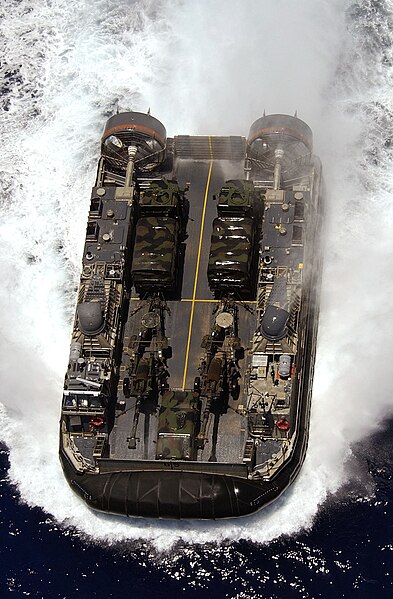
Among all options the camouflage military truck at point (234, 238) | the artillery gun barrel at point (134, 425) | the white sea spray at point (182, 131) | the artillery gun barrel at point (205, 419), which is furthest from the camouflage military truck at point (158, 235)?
the white sea spray at point (182, 131)

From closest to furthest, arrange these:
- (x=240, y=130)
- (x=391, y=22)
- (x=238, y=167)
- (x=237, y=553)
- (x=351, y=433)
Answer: (x=237, y=553), (x=351, y=433), (x=238, y=167), (x=240, y=130), (x=391, y=22)

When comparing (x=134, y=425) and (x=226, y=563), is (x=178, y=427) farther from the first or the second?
(x=226, y=563)

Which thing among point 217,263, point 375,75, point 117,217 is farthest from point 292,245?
point 375,75

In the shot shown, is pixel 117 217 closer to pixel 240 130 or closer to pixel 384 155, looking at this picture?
pixel 240 130

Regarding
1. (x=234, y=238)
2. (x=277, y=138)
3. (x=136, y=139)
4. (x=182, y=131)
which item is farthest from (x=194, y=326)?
(x=182, y=131)

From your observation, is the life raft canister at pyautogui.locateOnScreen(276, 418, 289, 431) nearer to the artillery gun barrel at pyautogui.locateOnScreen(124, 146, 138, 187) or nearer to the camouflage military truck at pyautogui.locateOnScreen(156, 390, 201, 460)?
the camouflage military truck at pyautogui.locateOnScreen(156, 390, 201, 460)

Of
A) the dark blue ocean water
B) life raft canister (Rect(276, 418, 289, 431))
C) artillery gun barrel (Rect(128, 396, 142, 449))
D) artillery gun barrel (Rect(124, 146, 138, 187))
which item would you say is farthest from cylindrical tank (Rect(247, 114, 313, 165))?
the dark blue ocean water
